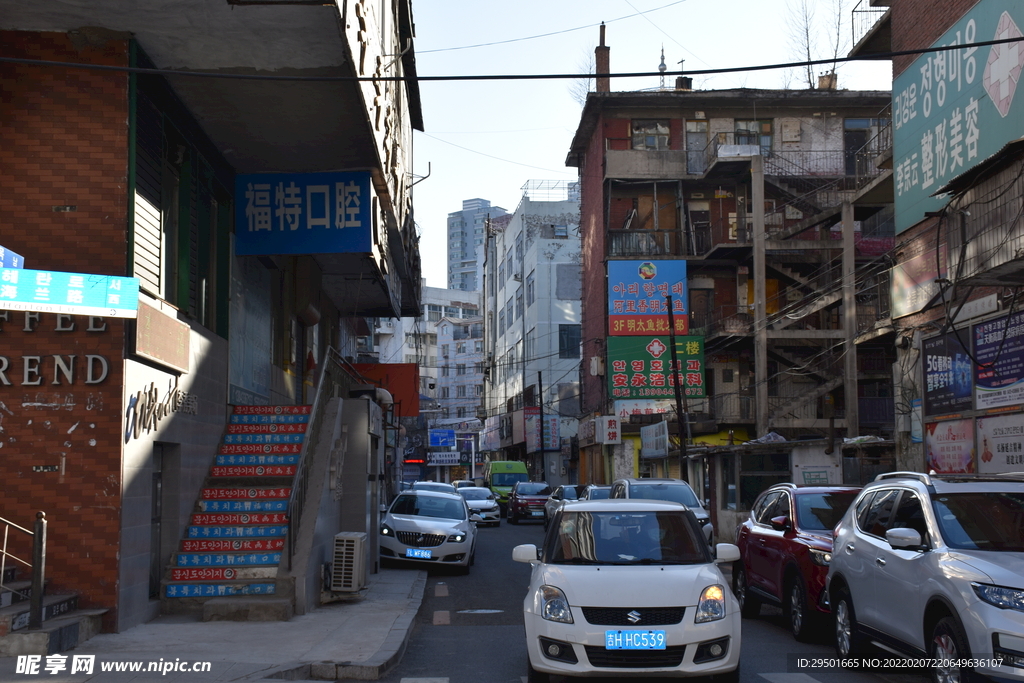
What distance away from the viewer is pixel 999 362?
667 inches

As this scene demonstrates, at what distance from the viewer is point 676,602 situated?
7.76 metres

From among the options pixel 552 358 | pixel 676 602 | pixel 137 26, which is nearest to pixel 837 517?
Result: pixel 676 602

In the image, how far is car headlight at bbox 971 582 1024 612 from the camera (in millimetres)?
6582

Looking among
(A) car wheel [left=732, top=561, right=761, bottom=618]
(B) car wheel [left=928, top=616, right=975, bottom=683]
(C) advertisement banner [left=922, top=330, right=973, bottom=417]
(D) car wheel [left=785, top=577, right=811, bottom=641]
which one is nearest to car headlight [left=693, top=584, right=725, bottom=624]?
(B) car wheel [left=928, top=616, right=975, bottom=683]

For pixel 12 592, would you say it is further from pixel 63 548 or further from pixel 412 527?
pixel 412 527

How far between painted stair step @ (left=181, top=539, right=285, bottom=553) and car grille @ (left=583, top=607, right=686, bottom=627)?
6459 millimetres

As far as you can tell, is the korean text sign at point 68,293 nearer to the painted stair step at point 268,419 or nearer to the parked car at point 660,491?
the painted stair step at point 268,419

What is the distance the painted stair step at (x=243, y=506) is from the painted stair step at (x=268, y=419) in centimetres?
197

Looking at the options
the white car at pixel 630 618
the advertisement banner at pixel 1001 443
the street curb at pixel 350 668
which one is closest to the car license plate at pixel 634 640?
the white car at pixel 630 618

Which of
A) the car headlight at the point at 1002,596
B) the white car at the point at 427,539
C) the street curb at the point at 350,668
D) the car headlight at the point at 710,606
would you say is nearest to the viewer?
the car headlight at the point at 1002,596

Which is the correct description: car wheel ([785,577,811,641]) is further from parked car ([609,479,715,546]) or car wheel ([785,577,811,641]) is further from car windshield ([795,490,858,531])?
parked car ([609,479,715,546])

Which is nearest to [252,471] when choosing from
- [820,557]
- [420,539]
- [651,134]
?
[420,539]

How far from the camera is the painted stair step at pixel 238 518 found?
13562 millimetres

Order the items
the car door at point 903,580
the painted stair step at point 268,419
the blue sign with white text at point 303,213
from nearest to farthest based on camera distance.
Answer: the car door at point 903,580 < the painted stair step at point 268,419 < the blue sign with white text at point 303,213
